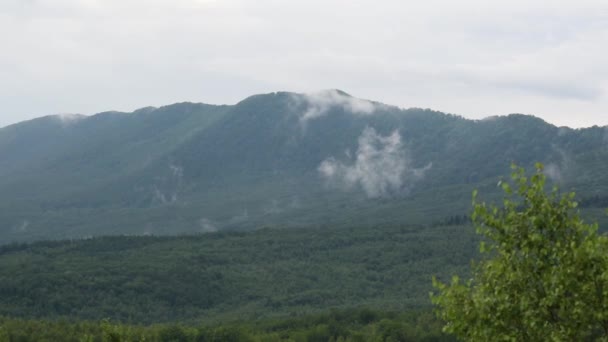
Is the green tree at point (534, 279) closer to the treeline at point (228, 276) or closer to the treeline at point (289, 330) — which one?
Answer: the treeline at point (289, 330)

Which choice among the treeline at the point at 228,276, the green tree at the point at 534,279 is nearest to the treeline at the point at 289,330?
the treeline at the point at 228,276

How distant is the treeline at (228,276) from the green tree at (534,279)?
121 metres

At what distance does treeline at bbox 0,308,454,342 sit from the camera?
97.6m

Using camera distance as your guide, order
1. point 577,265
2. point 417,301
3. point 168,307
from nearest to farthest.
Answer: point 577,265
point 417,301
point 168,307

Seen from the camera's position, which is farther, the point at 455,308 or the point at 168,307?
Answer: the point at 168,307

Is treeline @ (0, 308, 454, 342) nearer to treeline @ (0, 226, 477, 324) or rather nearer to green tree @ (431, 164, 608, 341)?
treeline @ (0, 226, 477, 324)

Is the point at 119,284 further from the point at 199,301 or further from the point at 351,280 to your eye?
the point at 351,280

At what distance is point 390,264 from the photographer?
187500mm

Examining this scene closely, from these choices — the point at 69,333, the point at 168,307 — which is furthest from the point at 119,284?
the point at 69,333

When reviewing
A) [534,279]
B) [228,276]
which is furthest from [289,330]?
[534,279]

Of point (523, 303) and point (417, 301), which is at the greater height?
point (523, 303)

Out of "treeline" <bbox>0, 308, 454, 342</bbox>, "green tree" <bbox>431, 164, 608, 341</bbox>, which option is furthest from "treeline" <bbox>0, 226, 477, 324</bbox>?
"green tree" <bbox>431, 164, 608, 341</bbox>

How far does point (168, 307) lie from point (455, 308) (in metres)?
155

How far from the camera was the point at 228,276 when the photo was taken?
183 m
